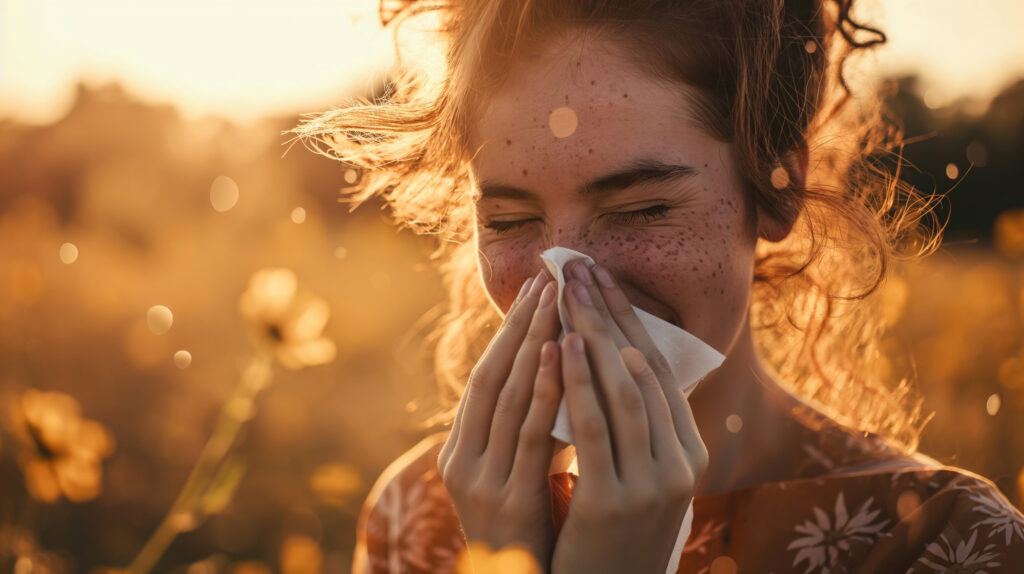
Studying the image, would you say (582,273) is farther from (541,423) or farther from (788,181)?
(788,181)

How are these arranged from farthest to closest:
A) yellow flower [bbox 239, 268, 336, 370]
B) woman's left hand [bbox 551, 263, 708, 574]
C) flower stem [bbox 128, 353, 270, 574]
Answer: yellow flower [bbox 239, 268, 336, 370] < flower stem [bbox 128, 353, 270, 574] < woman's left hand [bbox 551, 263, 708, 574]

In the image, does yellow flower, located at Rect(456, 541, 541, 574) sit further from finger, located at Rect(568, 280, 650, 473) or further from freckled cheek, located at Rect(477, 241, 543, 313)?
freckled cheek, located at Rect(477, 241, 543, 313)

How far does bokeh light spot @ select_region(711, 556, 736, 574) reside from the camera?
1.60 m

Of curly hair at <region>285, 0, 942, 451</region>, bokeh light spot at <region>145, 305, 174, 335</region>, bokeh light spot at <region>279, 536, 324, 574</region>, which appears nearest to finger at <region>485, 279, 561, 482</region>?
curly hair at <region>285, 0, 942, 451</region>

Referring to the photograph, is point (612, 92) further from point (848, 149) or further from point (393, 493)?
point (393, 493)

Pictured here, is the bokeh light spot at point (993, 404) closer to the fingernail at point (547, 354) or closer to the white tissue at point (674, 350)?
the white tissue at point (674, 350)

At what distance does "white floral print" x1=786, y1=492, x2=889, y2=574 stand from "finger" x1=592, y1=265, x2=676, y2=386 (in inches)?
22.0

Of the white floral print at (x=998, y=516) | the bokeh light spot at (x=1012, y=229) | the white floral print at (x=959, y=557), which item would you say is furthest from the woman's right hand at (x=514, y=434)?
the bokeh light spot at (x=1012, y=229)

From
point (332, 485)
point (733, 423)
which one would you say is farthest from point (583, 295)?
point (332, 485)

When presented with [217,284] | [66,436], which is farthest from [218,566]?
[217,284]

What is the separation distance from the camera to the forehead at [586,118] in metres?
1.36

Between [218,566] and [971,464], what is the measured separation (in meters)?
3.35

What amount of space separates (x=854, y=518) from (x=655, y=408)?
0.64 metres

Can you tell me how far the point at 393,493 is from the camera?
6.87 ft
